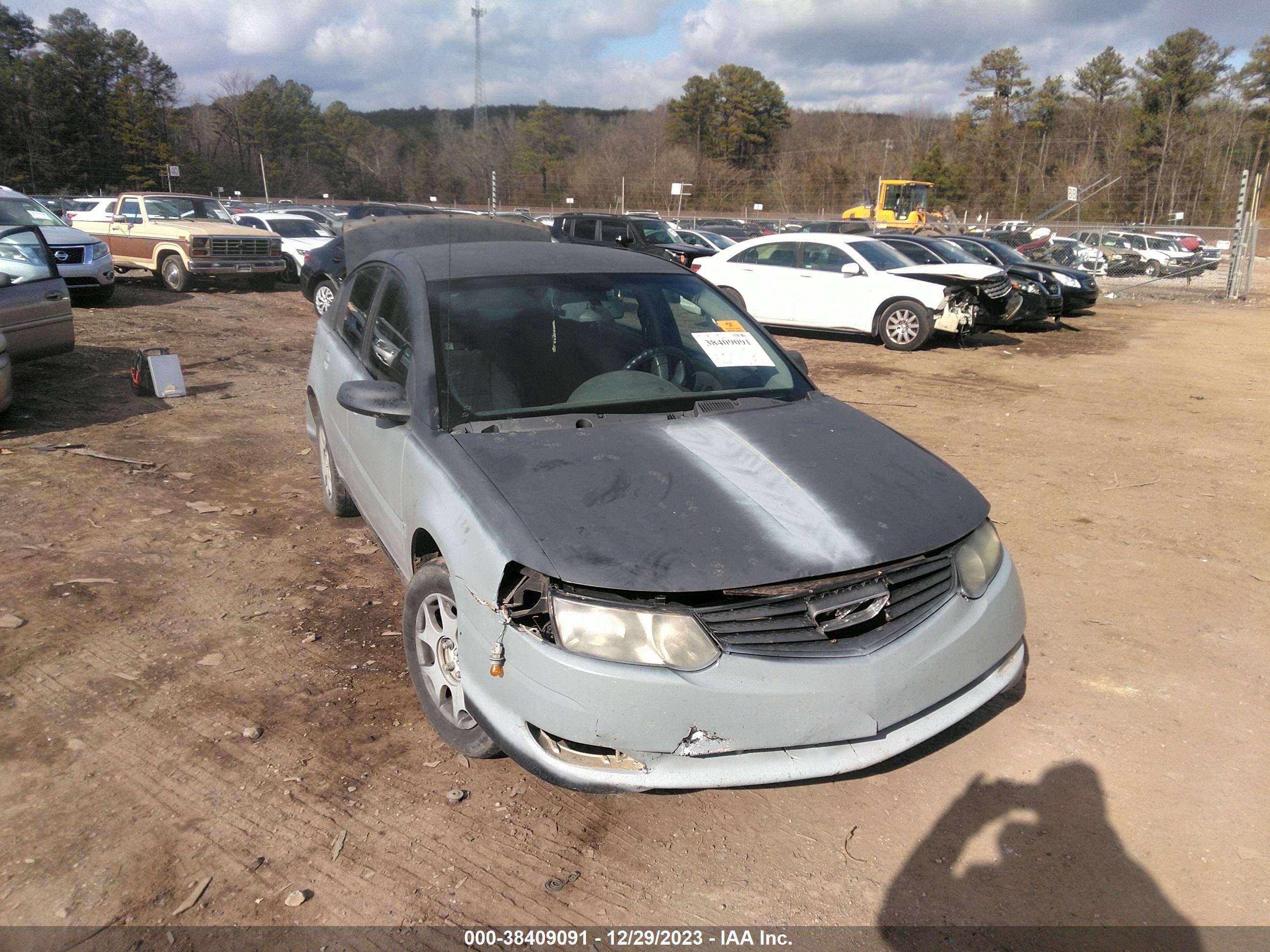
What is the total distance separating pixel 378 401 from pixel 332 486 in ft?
6.83

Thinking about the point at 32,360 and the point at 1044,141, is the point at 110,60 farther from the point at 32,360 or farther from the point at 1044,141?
the point at 1044,141

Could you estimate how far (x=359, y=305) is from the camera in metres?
4.57

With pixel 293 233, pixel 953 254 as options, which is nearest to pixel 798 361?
pixel 953 254

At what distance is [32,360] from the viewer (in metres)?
7.93

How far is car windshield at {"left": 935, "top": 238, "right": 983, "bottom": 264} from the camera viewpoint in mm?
14938

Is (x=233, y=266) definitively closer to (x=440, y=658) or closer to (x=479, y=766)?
(x=440, y=658)

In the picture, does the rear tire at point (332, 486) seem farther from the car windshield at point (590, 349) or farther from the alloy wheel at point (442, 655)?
the alloy wheel at point (442, 655)

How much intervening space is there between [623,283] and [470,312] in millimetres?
791

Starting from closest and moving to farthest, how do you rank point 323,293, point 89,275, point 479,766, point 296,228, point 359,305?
point 479,766
point 359,305
point 323,293
point 89,275
point 296,228

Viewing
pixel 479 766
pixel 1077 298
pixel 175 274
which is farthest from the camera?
pixel 1077 298

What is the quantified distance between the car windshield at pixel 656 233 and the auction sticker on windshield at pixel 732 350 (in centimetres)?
1437

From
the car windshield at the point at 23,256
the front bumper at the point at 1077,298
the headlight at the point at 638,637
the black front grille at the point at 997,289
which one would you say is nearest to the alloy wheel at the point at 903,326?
the black front grille at the point at 997,289

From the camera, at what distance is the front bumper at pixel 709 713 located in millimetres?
2389

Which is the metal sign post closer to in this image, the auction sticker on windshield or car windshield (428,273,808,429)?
the auction sticker on windshield
